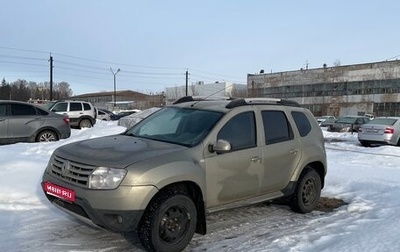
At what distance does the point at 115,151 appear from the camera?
4.73 m

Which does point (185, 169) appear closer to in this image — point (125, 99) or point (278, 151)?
point (278, 151)

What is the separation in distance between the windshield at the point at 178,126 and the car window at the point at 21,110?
26.9ft

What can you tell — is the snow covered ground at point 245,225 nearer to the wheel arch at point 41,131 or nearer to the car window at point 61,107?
the wheel arch at point 41,131

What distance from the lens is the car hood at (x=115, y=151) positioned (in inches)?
176

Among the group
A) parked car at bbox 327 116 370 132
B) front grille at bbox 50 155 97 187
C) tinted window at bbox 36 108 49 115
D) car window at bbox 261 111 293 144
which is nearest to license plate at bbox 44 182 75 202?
front grille at bbox 50 155 97 187

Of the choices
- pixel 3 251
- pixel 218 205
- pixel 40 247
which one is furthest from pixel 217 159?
pixel 3 251

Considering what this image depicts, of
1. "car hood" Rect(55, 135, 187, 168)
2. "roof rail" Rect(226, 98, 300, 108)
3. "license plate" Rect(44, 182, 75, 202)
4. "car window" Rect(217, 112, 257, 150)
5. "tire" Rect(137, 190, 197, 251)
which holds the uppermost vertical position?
"roof rail" Rect(226, 98, 300, 108)

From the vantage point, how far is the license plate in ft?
14.8

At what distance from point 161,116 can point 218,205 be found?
170 cm

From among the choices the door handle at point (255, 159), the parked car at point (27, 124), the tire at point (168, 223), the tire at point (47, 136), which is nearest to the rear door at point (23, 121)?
the parked car at point (27, 124)

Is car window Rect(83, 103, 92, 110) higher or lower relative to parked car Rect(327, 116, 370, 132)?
higher

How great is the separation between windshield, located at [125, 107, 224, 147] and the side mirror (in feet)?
0.58

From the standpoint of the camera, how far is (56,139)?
1349 centimetres

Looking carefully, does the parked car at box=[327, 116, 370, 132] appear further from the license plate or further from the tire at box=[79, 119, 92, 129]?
the license plate
